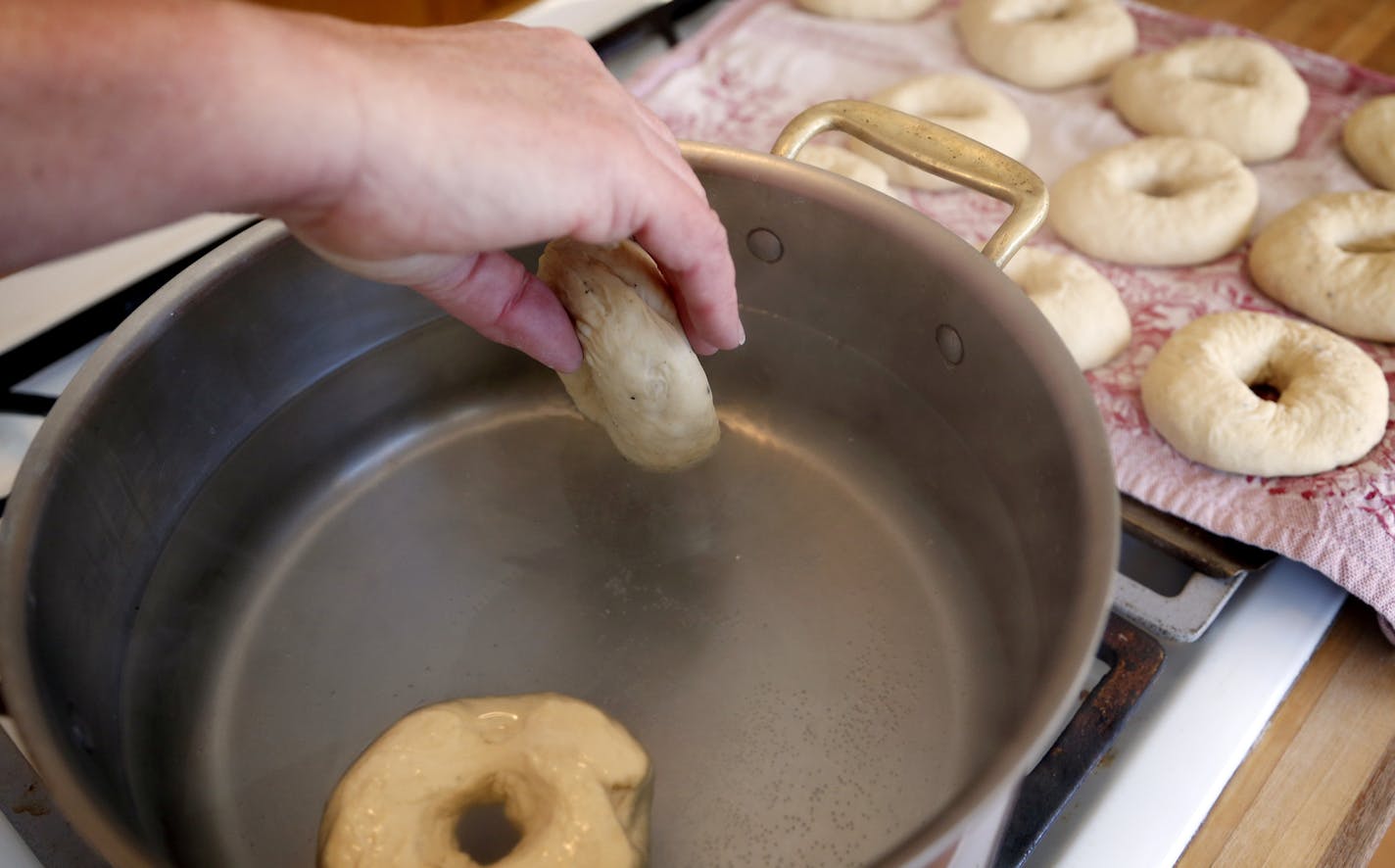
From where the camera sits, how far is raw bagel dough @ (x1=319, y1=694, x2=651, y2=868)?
1.58 feet

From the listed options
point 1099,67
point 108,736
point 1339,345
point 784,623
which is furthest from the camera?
point 1099,67

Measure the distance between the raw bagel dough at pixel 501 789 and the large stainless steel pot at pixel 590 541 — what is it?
84mm

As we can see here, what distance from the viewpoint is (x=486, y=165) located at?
387 millimetres

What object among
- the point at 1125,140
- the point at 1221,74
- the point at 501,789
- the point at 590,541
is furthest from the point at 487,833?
the point at 1221,74

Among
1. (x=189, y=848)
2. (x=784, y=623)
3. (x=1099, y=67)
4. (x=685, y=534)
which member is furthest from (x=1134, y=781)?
(x=1099, y=67)

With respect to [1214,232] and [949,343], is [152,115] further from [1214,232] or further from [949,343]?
[1214,232]

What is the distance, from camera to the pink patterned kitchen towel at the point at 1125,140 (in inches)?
26.8

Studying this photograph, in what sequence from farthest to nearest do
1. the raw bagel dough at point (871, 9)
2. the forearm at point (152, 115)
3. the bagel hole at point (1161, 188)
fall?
1. the raw bagel dough at point (871, 9)
2. the bagel hole at point (1161, 188)
3. the forearm at point (152, 115)

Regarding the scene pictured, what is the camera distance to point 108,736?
54 centimetres

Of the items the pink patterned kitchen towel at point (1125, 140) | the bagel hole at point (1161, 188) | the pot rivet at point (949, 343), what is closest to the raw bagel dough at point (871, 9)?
the pink patterned kitchen towel at point (1125, 140)

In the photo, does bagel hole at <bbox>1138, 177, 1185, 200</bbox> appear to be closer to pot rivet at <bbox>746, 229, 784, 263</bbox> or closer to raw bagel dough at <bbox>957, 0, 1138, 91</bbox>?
raw bagel dough at <bbox>957, 0, 1138, 91</bbox>

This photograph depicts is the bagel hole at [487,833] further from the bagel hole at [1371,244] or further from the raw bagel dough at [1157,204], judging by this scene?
the bagel hole at [1371,244]

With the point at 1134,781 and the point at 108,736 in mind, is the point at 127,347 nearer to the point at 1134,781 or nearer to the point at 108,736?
the point at 108,736

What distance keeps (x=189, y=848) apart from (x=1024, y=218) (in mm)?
633
